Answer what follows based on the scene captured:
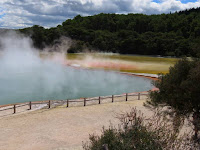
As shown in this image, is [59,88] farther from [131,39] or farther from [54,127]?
[131,39]

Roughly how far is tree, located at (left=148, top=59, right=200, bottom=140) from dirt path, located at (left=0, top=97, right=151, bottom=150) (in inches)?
119

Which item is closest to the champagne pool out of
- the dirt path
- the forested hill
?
the dirt path

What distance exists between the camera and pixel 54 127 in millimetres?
11664

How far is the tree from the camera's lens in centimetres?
941

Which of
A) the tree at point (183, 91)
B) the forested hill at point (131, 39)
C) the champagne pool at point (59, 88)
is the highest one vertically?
the forested hill at point (131, 39)

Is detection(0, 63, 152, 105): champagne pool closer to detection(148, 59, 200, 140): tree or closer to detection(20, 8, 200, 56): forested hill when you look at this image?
detection(148, 59, 200, 140): tree

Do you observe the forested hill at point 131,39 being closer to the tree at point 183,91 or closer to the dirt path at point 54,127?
the dirt path at point 54,127

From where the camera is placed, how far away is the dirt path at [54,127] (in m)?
9.80

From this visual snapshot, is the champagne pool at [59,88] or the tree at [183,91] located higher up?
the tree at [183,91]

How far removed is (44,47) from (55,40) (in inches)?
169

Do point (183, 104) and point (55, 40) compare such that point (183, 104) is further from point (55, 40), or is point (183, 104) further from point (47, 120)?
point (55, 40)

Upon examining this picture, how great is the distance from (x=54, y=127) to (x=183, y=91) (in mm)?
6483

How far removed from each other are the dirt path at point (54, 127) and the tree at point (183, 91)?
9.93ft

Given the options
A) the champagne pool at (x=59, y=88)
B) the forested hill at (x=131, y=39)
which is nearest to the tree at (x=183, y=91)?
the champagne pool at (x=59, y=88)
